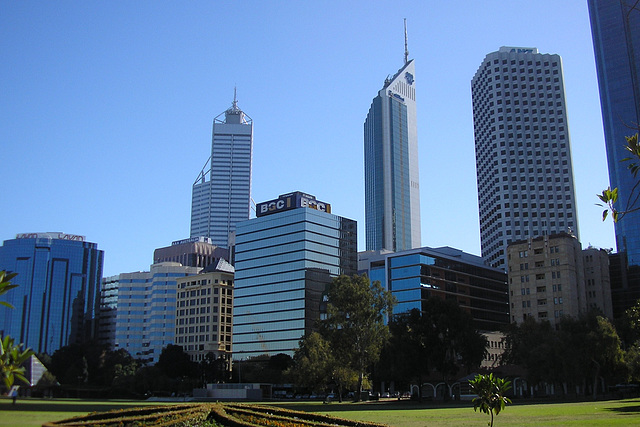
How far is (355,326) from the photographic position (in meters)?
100

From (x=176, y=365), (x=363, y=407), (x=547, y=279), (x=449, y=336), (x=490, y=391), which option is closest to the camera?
(x=490, y=391)

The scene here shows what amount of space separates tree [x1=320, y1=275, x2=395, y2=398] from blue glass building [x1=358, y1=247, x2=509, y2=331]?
75090 millimetres

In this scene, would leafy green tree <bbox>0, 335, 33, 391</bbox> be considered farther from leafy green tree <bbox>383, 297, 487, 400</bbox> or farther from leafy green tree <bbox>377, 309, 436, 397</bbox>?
leafy green tree <bbox>383, 297, 487, 400</bbox>

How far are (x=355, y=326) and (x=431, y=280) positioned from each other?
284 feet

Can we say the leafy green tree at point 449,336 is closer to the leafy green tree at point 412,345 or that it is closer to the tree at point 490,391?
the leafy green tree at point 412,345

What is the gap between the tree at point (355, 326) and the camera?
99.7 metres

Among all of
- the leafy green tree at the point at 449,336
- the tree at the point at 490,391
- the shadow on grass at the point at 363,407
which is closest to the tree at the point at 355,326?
the leafy green tree at the point at 449,336

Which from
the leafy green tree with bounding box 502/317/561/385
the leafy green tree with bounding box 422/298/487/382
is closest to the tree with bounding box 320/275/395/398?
the leafy green tree with bounding box 422/298/487/382

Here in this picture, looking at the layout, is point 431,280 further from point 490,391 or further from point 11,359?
point 11,359

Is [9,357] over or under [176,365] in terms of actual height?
over

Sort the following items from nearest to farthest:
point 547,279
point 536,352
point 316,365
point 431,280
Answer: point 536,352
point 316,365
point 547,279
point 431,280

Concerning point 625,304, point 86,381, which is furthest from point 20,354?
point 625,304

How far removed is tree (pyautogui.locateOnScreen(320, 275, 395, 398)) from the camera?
327 ft

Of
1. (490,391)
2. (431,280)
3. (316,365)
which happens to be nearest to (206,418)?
(490,391)
